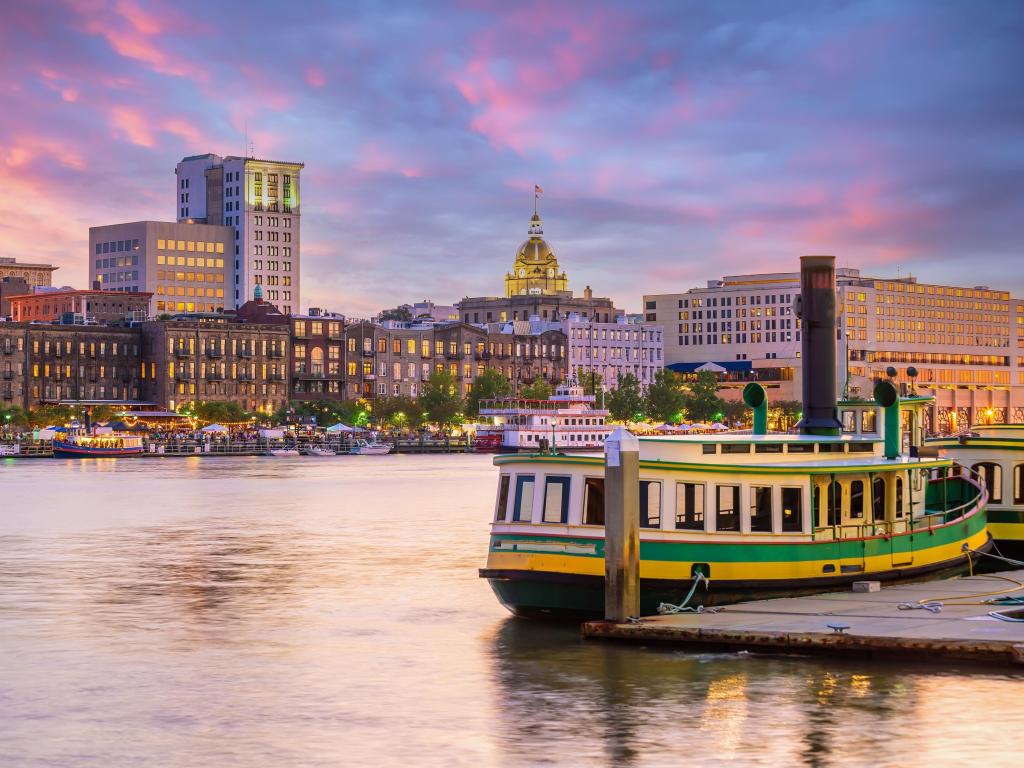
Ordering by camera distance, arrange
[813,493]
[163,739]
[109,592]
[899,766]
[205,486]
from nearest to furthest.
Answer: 1. [899,766]
2. [163,739]
3. [813,493]
4. [109,592]
5. [205,486]

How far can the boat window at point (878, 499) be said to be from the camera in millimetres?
43344

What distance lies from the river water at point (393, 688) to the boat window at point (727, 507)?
456 centimetres

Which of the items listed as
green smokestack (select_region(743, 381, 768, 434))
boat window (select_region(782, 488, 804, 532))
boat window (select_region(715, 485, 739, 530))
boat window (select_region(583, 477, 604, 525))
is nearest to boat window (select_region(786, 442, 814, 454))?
boat window (select_region(782, 488, 804, 532))

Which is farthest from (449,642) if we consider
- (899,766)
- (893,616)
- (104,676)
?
(899,766)

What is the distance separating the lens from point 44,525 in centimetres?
8525

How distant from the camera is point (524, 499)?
1582 inches

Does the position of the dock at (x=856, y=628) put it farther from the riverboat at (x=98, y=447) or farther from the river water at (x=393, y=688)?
the riverboat at (x=98, y=447)

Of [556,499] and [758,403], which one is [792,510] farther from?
[758,403]

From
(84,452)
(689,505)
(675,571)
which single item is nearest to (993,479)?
(689,505)

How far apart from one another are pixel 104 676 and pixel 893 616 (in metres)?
18.6

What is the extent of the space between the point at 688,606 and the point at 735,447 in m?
4.73

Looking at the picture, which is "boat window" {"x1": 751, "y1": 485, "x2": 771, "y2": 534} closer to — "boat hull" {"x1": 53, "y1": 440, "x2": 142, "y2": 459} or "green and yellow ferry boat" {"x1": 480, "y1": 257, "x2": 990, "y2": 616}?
"green and yellow ferry boat" {"x1": 480, "y1": 257, "x2": 990, "y2": 616}

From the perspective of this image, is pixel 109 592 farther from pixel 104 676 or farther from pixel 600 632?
pixel 600 632

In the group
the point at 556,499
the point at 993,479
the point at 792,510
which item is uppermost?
the point at 993,479
